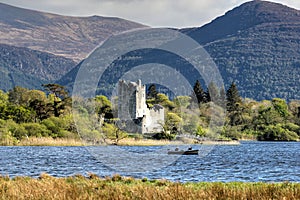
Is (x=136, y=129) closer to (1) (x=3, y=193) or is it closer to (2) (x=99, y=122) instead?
(2) (x=99, y=122)

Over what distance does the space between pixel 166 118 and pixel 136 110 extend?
7.13 m

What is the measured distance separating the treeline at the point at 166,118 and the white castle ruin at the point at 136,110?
1.96 meters

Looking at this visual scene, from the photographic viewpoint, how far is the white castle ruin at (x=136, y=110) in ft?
317

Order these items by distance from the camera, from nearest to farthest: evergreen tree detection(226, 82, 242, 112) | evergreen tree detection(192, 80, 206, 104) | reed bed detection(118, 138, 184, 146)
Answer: reed bed detection(118, 138, 184, 146) < evergreen tree detection(226, 82, 242, 112) < evergreen tree detection(192, 80, 206, 104)

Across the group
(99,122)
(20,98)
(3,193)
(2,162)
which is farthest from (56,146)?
(3,193)

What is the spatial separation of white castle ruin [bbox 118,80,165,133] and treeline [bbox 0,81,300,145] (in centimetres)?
196

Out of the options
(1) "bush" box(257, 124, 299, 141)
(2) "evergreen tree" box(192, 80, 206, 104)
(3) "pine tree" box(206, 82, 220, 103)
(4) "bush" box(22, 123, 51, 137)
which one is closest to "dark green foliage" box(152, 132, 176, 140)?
(4) "bush" box(22, 123, 51, 137)

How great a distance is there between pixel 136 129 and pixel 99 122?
8401 millimetres

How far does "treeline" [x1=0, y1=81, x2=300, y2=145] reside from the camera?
80.6 m

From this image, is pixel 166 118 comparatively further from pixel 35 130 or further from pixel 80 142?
pixel 35 130

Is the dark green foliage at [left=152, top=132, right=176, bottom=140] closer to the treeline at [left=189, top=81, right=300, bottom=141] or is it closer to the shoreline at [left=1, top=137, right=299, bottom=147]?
the shoreline at [left=1, top=137, right=299, bottom=147]

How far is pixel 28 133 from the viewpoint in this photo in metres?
77.6

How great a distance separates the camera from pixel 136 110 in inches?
3952

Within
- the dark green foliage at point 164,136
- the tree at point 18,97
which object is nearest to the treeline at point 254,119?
the dark green foliage at point 164,136
